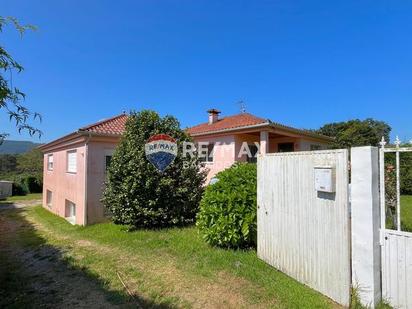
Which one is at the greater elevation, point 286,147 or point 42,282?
point 286,147

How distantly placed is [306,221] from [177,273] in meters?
2.92

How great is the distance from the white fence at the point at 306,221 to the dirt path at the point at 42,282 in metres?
3.32

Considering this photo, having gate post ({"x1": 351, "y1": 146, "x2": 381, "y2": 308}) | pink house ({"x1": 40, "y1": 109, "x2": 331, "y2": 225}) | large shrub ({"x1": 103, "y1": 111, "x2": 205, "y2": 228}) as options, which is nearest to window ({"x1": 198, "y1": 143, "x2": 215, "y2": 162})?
pink house ({"x1": 40, "y1": 109, "x2": 331, "y2": 225})

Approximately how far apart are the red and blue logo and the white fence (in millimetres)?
5095

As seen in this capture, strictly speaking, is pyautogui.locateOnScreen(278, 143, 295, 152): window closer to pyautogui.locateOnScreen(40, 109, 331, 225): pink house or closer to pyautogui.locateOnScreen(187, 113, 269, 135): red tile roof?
pyautogui.locateOnScreen(40, 109, 331, 225): pink house

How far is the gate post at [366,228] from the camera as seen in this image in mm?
4156

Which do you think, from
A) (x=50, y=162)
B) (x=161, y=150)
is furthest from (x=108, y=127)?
(x=50, y=162)

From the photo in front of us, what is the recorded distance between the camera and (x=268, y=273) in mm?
5738

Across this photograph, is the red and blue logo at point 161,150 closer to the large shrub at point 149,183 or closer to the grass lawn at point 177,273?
the large shrub at point 149,183

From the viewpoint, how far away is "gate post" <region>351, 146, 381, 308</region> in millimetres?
4156

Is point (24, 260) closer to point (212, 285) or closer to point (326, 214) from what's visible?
point (212, 285)

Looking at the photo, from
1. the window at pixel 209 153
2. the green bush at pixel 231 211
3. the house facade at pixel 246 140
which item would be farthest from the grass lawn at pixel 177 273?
the window at pixel 209 153

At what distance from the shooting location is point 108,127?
48.3 feet

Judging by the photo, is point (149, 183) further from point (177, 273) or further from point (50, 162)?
point (50, 162)
